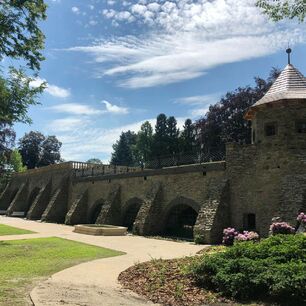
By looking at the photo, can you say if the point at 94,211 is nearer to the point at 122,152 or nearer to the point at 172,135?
the point at 172,135

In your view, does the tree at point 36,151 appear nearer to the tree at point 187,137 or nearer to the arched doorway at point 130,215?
the tree at point 187,137

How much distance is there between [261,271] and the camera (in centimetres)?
812

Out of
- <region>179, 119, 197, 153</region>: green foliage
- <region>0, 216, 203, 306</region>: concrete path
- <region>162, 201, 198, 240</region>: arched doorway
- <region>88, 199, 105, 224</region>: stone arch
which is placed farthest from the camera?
<region>179, 119, 197, 153</region>: green foliage

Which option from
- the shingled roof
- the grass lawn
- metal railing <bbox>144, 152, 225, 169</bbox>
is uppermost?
the shingled roof

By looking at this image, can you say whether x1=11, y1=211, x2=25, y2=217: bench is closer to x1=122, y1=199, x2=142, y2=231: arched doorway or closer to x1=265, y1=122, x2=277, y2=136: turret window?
x1=122, y1=199, x2=142, y2=231: arched doorway

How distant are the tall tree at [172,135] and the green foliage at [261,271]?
42.0 metres

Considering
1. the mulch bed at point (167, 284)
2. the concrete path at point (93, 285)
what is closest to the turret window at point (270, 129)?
the concrete path at point (93, 285)

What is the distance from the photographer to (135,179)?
25.7 meters

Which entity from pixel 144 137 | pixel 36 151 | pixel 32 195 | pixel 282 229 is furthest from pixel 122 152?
pixel 282 229

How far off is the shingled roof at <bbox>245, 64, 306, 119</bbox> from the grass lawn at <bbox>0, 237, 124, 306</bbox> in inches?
377

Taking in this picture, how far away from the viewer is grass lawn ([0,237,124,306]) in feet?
27.6

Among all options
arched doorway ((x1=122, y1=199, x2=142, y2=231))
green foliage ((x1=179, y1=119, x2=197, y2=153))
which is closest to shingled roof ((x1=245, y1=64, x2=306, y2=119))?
arched doorway ((x1=122, y1=199, x2=142, y2=231))

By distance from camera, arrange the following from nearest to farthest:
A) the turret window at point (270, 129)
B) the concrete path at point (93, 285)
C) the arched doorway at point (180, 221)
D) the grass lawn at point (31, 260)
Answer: the concrete path at point (93, 285) → the grass lawn at point (31, 260) → the turret window at point (270, 129) → the arched doorway at point (180, 221)

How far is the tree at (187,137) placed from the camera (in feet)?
162
